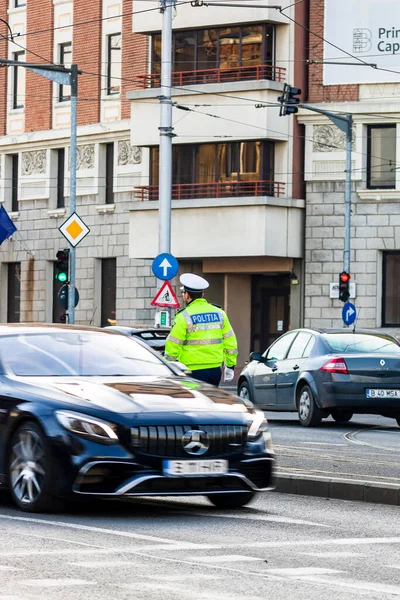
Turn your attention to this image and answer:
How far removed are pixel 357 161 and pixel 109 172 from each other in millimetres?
8830

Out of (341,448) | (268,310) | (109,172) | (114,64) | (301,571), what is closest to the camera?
(301,571)

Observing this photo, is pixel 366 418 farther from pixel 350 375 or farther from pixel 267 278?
pixel 267 278

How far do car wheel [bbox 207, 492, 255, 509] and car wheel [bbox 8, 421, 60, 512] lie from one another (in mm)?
1371

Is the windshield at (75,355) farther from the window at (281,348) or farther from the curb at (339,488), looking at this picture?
the window at (281,348)

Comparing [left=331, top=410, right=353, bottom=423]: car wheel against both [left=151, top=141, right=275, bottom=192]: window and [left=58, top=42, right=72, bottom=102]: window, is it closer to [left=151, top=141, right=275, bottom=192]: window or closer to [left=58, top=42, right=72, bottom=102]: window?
[left=151, top=141, right=275, bottom=192]: window

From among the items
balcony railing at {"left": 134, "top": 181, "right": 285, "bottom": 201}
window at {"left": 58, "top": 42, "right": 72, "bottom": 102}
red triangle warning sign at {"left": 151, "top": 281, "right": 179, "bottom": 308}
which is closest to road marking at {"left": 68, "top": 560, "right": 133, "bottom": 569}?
red triangle warning sign at {"left": 151, "top": 281, "right": 179, "bottom": 308}

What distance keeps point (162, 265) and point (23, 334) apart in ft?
63.7

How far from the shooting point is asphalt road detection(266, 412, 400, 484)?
13602mm

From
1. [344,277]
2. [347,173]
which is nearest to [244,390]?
[344,277]

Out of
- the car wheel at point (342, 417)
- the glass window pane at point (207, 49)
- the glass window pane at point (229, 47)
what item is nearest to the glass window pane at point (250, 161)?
the glass window pane at point (229, 47)

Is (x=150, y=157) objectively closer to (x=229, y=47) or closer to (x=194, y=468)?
(x=229, y=47)

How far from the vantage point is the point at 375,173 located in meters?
42.2

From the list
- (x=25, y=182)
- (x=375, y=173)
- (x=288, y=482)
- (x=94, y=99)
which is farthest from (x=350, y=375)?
(x=25, y=182)

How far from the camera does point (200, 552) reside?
→ 912cm
